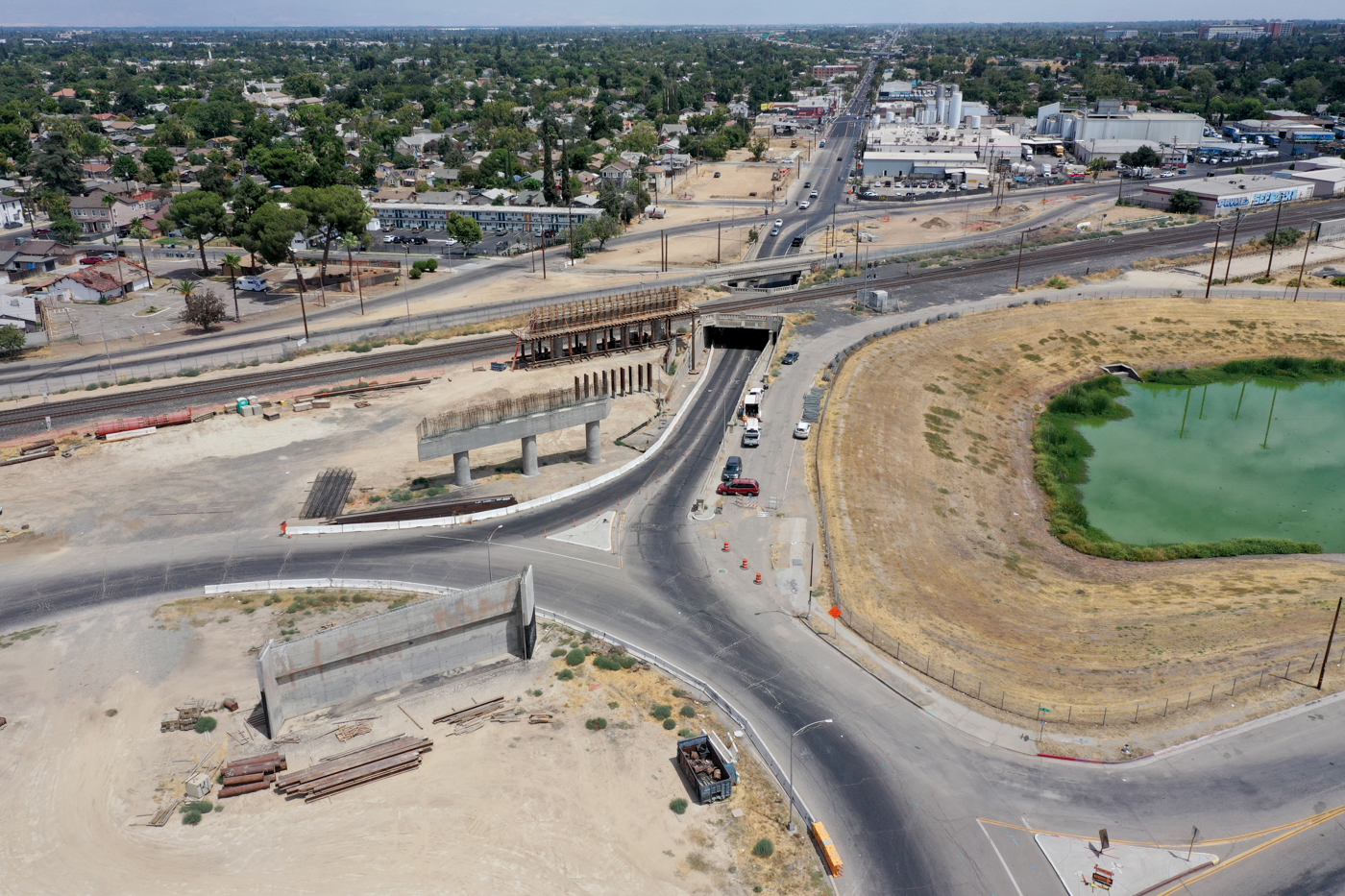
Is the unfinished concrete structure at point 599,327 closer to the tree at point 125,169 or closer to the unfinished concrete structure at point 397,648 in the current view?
the unfinished concrete structure at point 397,648

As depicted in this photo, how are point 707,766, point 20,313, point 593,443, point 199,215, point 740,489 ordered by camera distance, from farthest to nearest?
point 199,215 → point 20,313 → point 593,443 → point 740,489 → point 707,766

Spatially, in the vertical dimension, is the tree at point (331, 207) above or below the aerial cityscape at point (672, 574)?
above

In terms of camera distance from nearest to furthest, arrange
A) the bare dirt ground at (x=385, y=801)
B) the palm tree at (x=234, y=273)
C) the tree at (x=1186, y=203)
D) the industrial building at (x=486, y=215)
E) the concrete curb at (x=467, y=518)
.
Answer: the bare dirt ground at (x=385, y=801) → the concrete curb at (x=467, y=518) → the palm tree at (x=234, y=273) → the industrial building at (x=486, y=215) → the tree at (x=1186, y=203)

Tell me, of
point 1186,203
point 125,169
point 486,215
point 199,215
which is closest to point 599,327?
point 199,215

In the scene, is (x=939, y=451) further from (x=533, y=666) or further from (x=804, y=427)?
(x=533, y=666)

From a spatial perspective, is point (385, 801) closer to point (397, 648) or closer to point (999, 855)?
point (397, 648)

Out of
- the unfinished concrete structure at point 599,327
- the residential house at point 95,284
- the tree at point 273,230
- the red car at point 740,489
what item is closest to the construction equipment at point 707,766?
the red car at point 740,489
